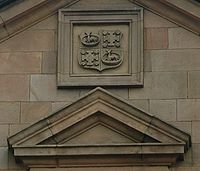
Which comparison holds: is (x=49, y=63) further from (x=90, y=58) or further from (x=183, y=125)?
(x=183, y=125)

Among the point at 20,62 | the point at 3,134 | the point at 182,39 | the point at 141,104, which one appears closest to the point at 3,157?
the point at 3,134

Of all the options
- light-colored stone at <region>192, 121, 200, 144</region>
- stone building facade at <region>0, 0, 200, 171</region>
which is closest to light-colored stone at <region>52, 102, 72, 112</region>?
stone building facade at <region>0, 0, 200, 171</region>

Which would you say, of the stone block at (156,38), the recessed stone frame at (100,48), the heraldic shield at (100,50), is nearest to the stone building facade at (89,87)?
the stone block at (156,38)

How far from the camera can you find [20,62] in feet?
63.7

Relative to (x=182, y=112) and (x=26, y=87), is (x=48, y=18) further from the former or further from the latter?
(x=182, y=112)

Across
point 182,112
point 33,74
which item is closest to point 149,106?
point 182,112

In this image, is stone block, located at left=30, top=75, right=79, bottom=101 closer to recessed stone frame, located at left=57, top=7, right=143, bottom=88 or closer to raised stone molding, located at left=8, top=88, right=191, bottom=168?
recessed stone frame, located at left=57, top=7, right=143, bottom=88

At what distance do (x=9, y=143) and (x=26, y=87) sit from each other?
982 millimetres

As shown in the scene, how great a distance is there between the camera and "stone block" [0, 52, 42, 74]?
63.5 ft

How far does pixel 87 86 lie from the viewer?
62.7 feet

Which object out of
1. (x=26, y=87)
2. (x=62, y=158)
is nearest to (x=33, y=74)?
(x=26, y=87)

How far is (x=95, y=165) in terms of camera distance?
61.1 feet

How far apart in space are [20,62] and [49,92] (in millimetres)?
678

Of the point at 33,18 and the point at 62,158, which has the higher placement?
the point at 33,18
